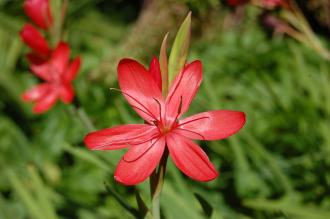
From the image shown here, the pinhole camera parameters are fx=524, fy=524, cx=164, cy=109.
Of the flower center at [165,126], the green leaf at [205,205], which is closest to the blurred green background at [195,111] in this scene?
the green leaf at [205,205]

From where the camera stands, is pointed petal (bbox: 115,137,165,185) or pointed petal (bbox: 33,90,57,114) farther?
pointed petal (bbox: 33,90,57,114)

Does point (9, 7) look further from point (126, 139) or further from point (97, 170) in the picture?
point (126, 139)

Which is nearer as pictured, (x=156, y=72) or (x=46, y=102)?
(x=156, y=72)

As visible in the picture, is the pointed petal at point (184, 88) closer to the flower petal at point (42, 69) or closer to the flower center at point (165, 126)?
the flower center at point (165, 126)

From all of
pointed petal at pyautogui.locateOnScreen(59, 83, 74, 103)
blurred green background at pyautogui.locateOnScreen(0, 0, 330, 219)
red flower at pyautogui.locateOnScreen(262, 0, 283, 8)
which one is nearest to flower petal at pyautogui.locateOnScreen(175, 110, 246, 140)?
blurred green background at pyautogui.locateOnScreen(0, 0, 330, 219)

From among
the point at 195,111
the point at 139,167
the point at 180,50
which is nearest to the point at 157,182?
the point at 139,167

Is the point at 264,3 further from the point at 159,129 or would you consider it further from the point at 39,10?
the point at 159,129

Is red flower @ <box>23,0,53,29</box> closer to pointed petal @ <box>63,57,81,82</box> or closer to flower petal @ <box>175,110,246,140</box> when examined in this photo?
pointed petal @ <box>63,57,81,82</box>
